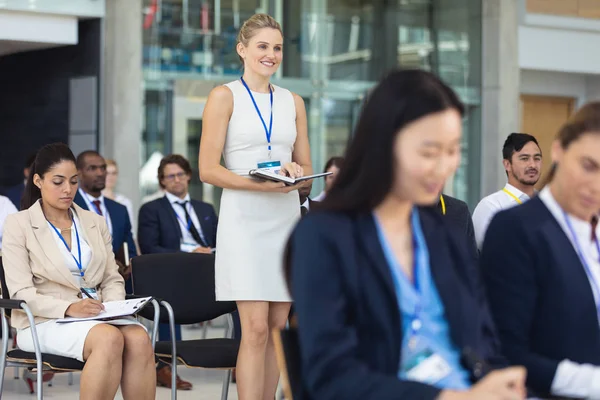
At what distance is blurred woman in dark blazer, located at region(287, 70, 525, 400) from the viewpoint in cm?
196

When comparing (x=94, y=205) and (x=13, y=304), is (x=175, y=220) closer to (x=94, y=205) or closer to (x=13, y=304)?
(x=94, y=205)

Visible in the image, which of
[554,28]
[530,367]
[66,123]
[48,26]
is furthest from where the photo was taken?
[554,28]

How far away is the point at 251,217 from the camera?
4.32 metres

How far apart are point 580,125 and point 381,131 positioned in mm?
594

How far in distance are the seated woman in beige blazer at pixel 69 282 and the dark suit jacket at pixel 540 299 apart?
2585 mm

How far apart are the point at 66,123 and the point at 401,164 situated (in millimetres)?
9149

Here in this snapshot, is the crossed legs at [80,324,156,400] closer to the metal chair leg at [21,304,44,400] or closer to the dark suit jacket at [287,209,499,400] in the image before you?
the metal chair leg at [21,304,44,400]

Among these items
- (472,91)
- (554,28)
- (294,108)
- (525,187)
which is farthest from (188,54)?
(294,108)

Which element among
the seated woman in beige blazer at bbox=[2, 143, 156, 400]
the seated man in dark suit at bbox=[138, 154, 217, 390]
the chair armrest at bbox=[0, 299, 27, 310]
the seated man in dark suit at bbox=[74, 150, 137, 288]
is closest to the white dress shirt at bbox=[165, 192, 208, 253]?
the seated man in dark suit at bbox=[138, 154, 217, 390]

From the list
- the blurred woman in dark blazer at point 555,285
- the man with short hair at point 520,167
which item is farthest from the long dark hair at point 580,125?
the man with short hair at point 520,167

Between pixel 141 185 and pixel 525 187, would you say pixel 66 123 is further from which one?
pixel 525 187

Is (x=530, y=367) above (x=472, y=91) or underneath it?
underneath

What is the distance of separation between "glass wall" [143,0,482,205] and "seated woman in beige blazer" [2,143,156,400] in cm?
516

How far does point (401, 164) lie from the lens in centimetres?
202
